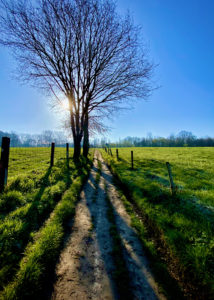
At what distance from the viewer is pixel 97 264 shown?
254 cm

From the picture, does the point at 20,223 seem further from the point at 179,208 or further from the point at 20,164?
the point at 20,164

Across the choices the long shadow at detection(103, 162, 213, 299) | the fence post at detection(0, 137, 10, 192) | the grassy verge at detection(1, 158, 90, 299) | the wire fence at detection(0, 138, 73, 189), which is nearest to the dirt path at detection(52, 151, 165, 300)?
the grassy verge at detection(1, 158, 90, 299)

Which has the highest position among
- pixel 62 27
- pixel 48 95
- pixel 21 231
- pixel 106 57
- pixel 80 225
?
pixel 62 27

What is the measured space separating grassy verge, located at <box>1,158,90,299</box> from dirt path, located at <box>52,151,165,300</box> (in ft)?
0.70

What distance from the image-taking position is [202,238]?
2922 mm

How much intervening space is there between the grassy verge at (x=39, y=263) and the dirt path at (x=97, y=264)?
0.21 m

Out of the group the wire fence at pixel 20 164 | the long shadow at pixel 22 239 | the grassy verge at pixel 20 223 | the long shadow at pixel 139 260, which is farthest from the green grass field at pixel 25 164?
the long shadow at pixel 139 260

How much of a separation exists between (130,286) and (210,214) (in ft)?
11.3

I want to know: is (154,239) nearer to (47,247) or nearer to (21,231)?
(47,247)

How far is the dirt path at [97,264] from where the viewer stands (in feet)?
6.64

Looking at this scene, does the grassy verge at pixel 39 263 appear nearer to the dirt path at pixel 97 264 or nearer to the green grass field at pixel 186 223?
the dirt path at pixel 97 264

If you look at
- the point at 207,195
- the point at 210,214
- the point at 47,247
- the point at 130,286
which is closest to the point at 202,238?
the point at 210,214

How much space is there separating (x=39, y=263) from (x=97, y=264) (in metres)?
1.14

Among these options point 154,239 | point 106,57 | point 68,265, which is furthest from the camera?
point 106,57
